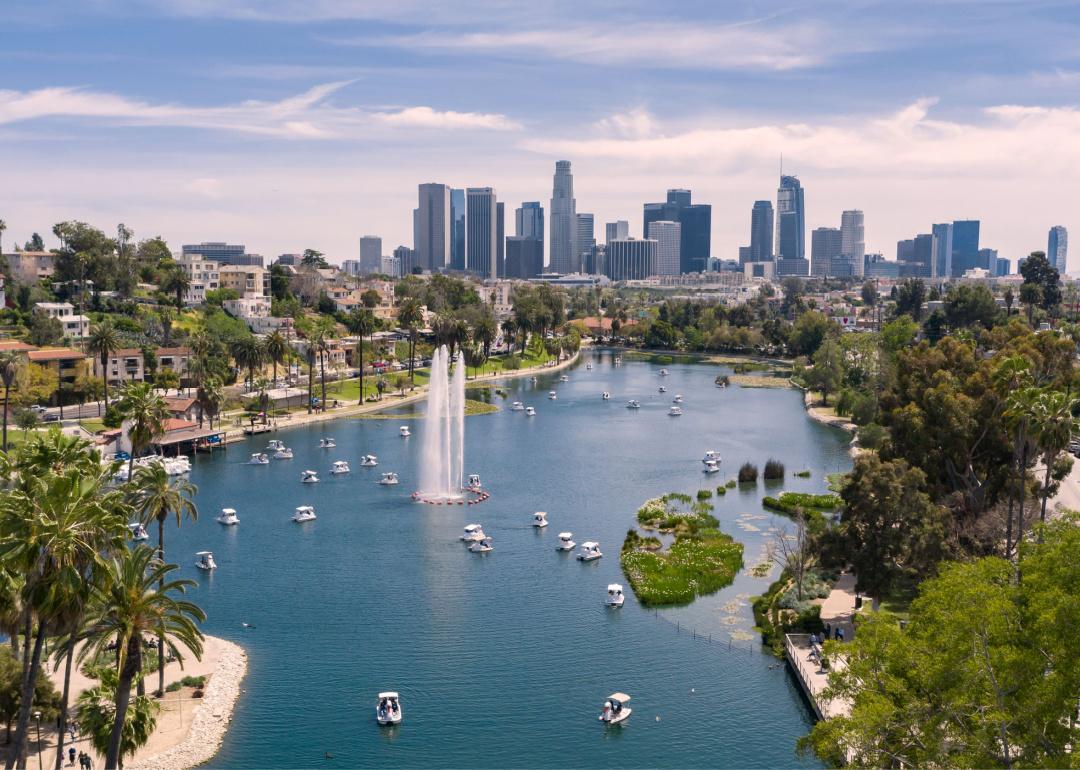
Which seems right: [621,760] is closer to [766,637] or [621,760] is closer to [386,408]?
[766,637]

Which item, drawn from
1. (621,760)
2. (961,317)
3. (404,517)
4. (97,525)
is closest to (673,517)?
(404,517)

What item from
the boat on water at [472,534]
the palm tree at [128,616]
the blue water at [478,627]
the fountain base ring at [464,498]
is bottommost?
the blue water at [478,627]

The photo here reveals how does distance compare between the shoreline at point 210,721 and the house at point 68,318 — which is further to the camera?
the house at point 68,318

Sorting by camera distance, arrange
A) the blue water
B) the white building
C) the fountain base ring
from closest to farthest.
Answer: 1. the blue water
2. the fountain base ring
3. the white building

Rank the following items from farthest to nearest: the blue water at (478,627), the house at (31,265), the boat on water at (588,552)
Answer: the house at (31,265) → the boat on water at (588,552) → the blue water at (478,627)

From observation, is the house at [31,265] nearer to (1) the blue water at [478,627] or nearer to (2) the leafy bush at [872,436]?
(1) the blue water at [478,627]

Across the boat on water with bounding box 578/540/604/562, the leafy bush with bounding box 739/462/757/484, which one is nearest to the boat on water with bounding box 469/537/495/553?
the boat on water with bounding box 578/540/604/562

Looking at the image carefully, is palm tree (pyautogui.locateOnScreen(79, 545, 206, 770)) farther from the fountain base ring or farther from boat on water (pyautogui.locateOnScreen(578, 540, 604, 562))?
the fountain base ring

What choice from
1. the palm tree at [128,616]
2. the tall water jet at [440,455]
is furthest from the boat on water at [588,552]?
the palm tree at [128,616]
